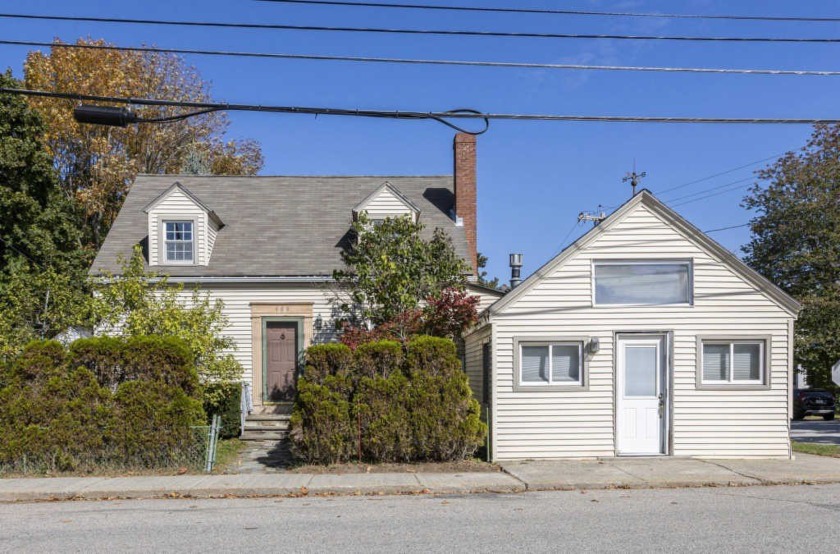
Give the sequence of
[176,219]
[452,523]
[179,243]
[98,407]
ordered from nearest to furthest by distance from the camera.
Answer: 1. [452,523]
2. [98,407]
3. [176,219]
4. [179,243]

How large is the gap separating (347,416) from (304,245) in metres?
8.87

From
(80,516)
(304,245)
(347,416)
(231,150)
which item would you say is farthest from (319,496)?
(231,150)

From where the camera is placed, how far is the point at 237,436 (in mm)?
18188

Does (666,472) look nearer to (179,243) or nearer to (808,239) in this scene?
(179,243)

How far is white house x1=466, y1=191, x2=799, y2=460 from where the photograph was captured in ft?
48.1

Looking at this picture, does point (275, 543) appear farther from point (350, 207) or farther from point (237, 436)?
point (350, 207)

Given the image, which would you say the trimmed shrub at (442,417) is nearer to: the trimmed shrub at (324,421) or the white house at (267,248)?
the trimmed shrub at (324,421)

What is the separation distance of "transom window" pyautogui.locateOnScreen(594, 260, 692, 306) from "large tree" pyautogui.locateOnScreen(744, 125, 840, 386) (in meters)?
17.0

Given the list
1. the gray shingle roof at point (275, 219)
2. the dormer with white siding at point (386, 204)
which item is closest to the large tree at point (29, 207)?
the gray shingle roof at point (275, 219)

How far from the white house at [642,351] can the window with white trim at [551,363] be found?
0.07 ft

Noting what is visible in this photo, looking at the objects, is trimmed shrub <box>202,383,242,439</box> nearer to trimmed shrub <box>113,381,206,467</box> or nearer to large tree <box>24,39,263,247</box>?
trimmed shrub <box>113,381,206,467</box>

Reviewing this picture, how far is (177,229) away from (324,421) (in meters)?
9.76

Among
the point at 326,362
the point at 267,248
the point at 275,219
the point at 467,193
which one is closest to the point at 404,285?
the point at 326,362

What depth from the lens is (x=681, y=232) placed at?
15047mm
